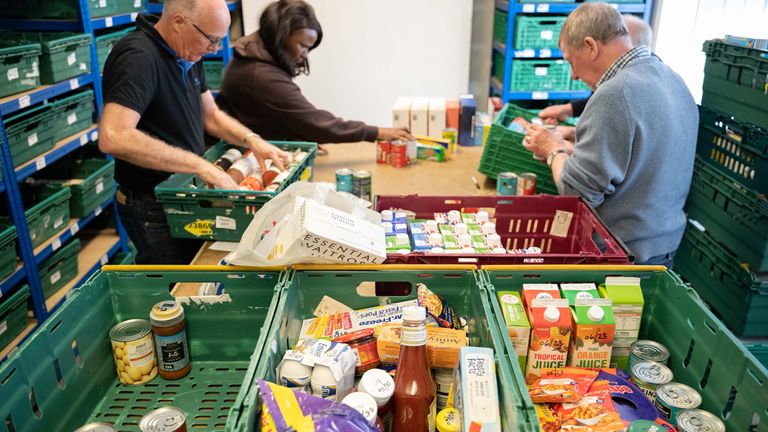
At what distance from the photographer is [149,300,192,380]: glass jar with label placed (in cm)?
154

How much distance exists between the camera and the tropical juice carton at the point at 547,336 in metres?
1.42

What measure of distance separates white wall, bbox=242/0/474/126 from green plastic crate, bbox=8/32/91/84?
2.10 m

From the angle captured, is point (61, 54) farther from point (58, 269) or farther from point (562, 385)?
point (562, 385)

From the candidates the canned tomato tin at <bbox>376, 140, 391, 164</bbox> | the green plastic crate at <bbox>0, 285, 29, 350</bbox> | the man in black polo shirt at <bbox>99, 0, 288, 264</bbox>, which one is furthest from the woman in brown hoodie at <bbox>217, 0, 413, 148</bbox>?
the green plastic crate at <bbox>0, 285, 29, 350</bbox>

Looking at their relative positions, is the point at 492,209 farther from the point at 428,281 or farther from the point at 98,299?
the point at 98,299

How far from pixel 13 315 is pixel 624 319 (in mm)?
3260

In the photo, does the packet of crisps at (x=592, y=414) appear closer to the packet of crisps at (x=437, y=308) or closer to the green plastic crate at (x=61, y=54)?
the packet of crisps at (x=437, y=308)

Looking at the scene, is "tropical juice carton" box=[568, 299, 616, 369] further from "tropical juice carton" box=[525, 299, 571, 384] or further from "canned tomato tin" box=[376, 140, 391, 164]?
"canned tomato tin" box=[376, 140, 391, 164]

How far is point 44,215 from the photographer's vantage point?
3.47 m

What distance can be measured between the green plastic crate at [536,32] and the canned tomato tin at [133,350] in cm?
380

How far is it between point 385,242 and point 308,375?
64 centimetres

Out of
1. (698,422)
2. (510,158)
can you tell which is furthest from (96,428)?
(510,158)

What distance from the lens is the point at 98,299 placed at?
1.61 metres

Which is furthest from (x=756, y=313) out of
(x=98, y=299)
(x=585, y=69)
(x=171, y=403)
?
(x=98, y=299)
